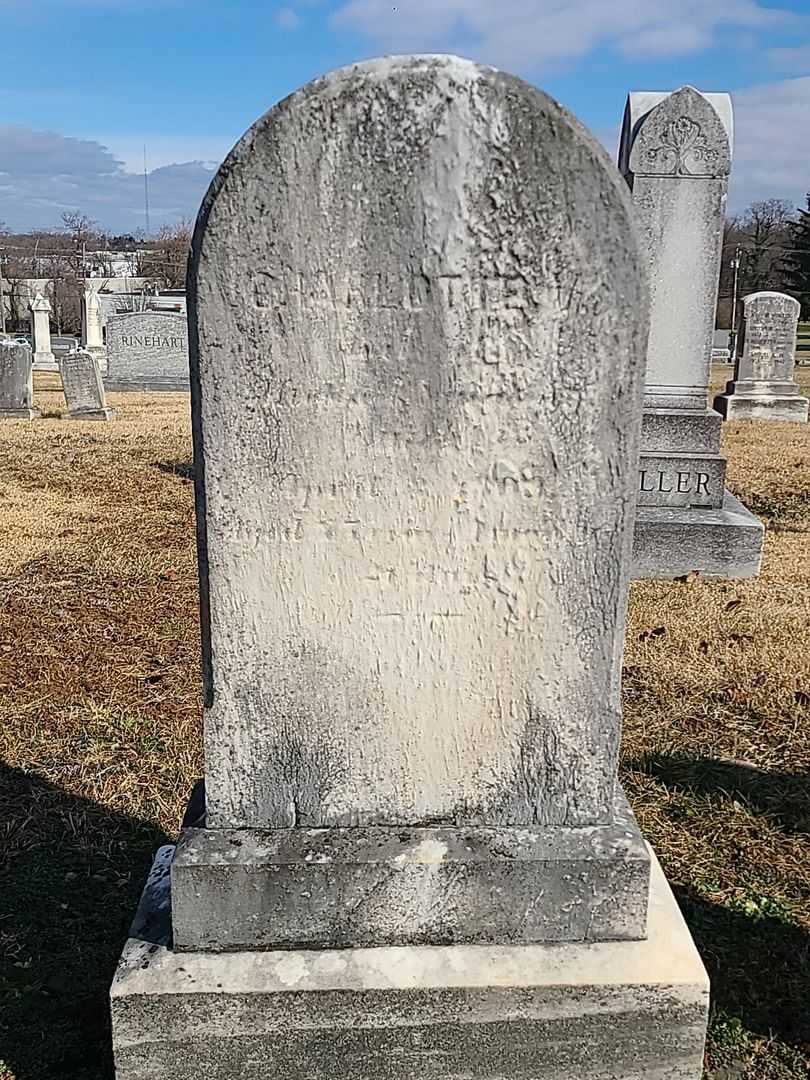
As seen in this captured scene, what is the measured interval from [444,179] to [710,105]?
5.01 m

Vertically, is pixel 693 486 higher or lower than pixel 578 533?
lower

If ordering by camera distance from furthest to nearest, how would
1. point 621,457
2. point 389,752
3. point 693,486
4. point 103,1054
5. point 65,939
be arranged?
point 693,486
point 65,939
point 103,1054
point 389,752
point 621,457

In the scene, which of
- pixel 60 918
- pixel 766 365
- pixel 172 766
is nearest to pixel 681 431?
pixel 172 766

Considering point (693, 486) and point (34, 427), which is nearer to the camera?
point (693, 486)

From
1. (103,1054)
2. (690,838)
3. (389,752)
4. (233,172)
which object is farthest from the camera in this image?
(690,838)

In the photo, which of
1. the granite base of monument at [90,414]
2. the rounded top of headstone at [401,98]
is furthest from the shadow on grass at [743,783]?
the granite base of monument at [90,414]

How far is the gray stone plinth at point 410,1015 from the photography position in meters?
1.72

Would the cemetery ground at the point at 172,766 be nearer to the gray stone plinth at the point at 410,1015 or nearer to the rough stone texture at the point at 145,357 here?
the gray stone plinth at the point at 410,1015

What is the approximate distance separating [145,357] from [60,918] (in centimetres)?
1625

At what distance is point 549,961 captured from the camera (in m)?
1.77

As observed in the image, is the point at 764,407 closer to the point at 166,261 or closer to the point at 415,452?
the point at 415,452

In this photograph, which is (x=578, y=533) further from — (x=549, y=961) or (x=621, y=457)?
(x=549, y=961)

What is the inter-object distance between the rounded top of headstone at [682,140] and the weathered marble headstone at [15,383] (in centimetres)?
1054

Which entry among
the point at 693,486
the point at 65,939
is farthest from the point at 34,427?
the point at 65,939
